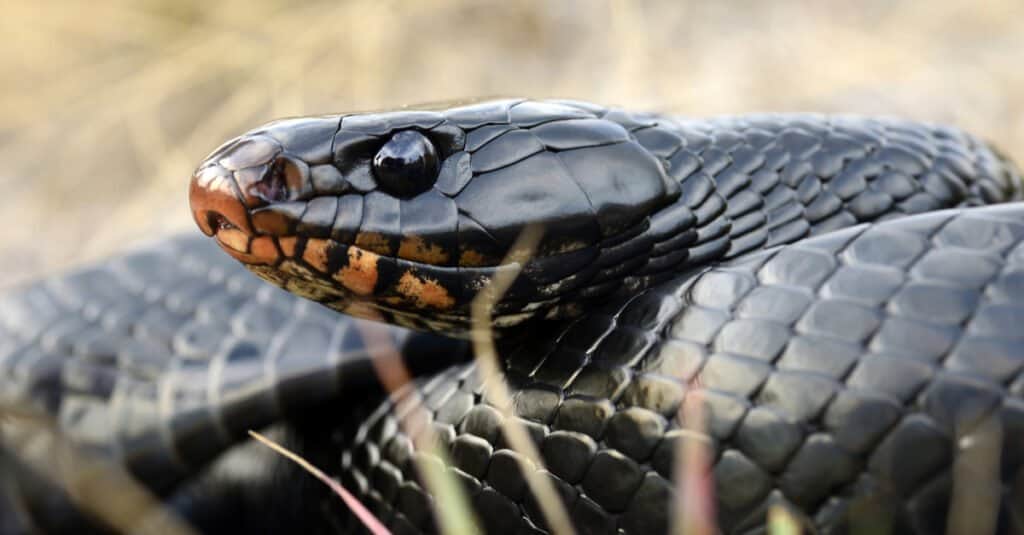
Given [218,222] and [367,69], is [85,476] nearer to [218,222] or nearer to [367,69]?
[218,222]

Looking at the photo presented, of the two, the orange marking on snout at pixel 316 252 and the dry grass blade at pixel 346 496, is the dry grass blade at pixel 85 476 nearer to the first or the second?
the dry grass blade at pixel 346 496

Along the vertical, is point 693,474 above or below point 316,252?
below

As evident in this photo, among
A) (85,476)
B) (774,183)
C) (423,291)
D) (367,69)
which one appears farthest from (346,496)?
(367,69)

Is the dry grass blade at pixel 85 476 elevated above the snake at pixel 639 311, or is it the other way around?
the snake at pixel 639 311

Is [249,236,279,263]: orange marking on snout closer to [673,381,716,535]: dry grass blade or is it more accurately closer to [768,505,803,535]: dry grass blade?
[673,381,716,535]: dry grass blade

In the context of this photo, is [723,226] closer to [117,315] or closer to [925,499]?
[925,499]

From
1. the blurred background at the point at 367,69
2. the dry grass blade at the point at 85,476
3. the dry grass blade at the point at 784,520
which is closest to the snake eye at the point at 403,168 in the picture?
the dry grass blade at the point at 784,520
